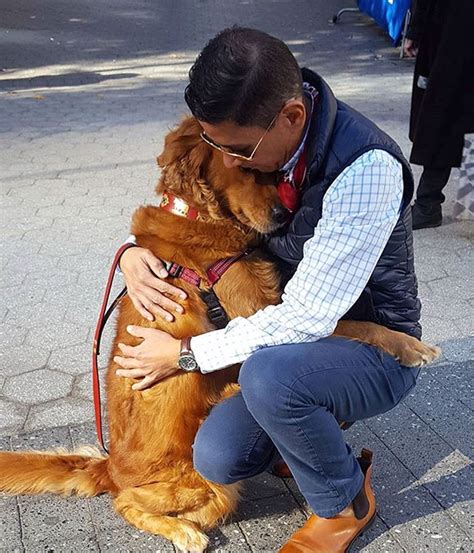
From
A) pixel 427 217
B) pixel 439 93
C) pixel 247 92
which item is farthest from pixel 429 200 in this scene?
pixel 247 92

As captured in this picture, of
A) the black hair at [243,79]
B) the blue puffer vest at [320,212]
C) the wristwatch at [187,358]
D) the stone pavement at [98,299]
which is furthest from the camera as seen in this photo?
the stone pavement at [98,299]

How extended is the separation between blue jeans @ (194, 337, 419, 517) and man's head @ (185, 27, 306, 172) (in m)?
0.66

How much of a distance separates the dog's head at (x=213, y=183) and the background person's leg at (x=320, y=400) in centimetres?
47

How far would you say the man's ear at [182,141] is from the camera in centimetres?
229

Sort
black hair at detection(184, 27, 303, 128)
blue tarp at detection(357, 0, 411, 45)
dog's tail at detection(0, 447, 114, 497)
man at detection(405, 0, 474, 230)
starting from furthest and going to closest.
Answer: blue tarp at detection(357, 0, 411, 45), man at detection(405, 0, 474, 230), dog's tail at detection(0, 447, 114, 497), black hair at detection(184, 27, 303, 128)

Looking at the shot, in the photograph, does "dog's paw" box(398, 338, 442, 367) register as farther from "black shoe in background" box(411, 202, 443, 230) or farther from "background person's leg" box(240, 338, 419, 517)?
"black shoe in background" box(411, 202, 443, 230)

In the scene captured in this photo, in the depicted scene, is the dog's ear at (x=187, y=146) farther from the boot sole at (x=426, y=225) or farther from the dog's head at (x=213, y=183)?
the boot sole at (x=426, y=225)

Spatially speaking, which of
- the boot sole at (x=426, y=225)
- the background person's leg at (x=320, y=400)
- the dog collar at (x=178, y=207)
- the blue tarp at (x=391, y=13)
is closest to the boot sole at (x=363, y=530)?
the background person's leg at (x=320, y=400)

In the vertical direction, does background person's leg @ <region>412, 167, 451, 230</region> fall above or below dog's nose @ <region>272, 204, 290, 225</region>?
below

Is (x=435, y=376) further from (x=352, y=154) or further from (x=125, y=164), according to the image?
(x=125, y=164)

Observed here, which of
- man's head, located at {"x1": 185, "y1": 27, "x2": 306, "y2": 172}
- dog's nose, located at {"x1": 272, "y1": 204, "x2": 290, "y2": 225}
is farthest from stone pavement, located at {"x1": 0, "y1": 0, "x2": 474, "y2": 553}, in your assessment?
man's head, located at {"x1": 185, "y1": 27, "x2": 306, "y2": 172}

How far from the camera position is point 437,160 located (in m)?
5.11

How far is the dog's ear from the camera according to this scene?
89.5 inches

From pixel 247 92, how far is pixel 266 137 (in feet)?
0.58
